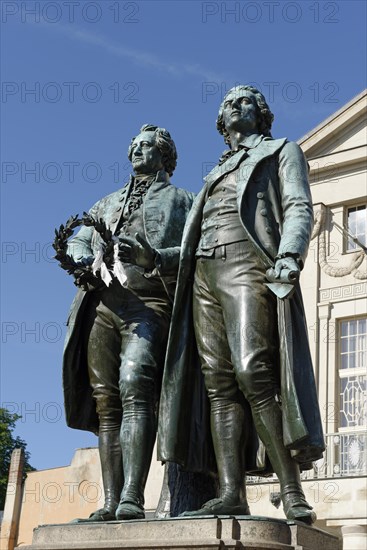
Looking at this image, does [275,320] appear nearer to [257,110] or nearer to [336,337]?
[257,110]

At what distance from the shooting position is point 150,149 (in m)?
7.54

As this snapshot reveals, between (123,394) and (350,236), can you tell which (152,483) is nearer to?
(350,236)

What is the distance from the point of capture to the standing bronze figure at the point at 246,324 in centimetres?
613

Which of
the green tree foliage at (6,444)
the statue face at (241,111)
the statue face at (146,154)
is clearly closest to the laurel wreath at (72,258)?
the statue face at (146,154)

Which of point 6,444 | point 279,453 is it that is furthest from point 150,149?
point 6,444

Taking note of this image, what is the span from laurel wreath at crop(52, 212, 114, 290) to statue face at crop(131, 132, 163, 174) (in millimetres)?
763

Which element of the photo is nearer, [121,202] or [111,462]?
[111,462]

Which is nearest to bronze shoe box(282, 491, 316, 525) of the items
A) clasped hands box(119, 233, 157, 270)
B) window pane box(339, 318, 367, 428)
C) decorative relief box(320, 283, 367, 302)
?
clasped hands box(119, 233, 157, 270)

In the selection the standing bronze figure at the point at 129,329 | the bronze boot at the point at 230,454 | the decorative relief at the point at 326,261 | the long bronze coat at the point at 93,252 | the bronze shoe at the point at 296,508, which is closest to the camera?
the bronze shoe at the point at 296,508

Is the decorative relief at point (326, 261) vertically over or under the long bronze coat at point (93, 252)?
over

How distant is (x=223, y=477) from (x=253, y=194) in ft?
5.64

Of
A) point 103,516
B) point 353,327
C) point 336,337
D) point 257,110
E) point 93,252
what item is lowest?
point 103,516

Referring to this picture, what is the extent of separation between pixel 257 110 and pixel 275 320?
1555mm

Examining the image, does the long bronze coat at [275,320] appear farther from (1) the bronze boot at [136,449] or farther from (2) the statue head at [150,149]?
(2) the statue head at [150,149]
